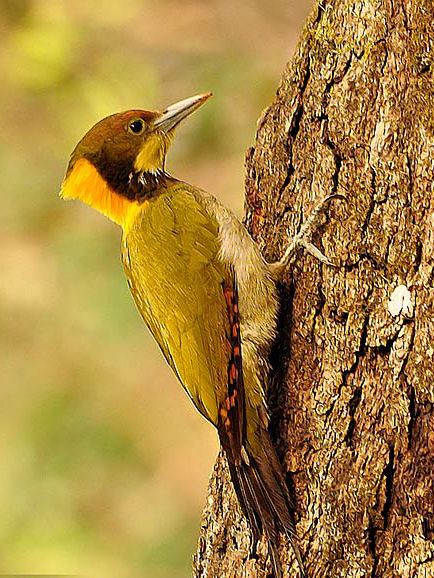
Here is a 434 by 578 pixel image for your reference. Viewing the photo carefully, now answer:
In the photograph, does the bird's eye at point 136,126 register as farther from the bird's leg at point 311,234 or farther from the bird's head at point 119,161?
the bird's leg at point 311,234

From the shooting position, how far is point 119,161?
282 cm

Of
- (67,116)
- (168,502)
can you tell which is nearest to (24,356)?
(168,502)

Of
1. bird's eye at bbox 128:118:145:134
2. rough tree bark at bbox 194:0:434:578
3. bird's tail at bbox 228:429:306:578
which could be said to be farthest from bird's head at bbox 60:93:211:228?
bird's tail at bbox 228:429:306:578

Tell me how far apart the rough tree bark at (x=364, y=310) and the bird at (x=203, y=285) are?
0.06m

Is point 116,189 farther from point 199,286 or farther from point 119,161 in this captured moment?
point 199,286

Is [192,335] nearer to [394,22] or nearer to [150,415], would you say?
[394,22]

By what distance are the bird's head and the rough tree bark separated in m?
0.55

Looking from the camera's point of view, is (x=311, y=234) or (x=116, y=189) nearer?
(x=311, y=234)

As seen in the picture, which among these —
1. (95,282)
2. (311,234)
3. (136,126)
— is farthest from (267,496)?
(95,282)

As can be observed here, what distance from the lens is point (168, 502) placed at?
5477mm

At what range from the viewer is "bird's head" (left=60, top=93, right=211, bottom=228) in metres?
2.80

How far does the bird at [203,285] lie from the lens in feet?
7.62

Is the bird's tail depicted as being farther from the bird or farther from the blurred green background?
the blurred green background

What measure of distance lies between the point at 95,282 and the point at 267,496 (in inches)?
94.5
